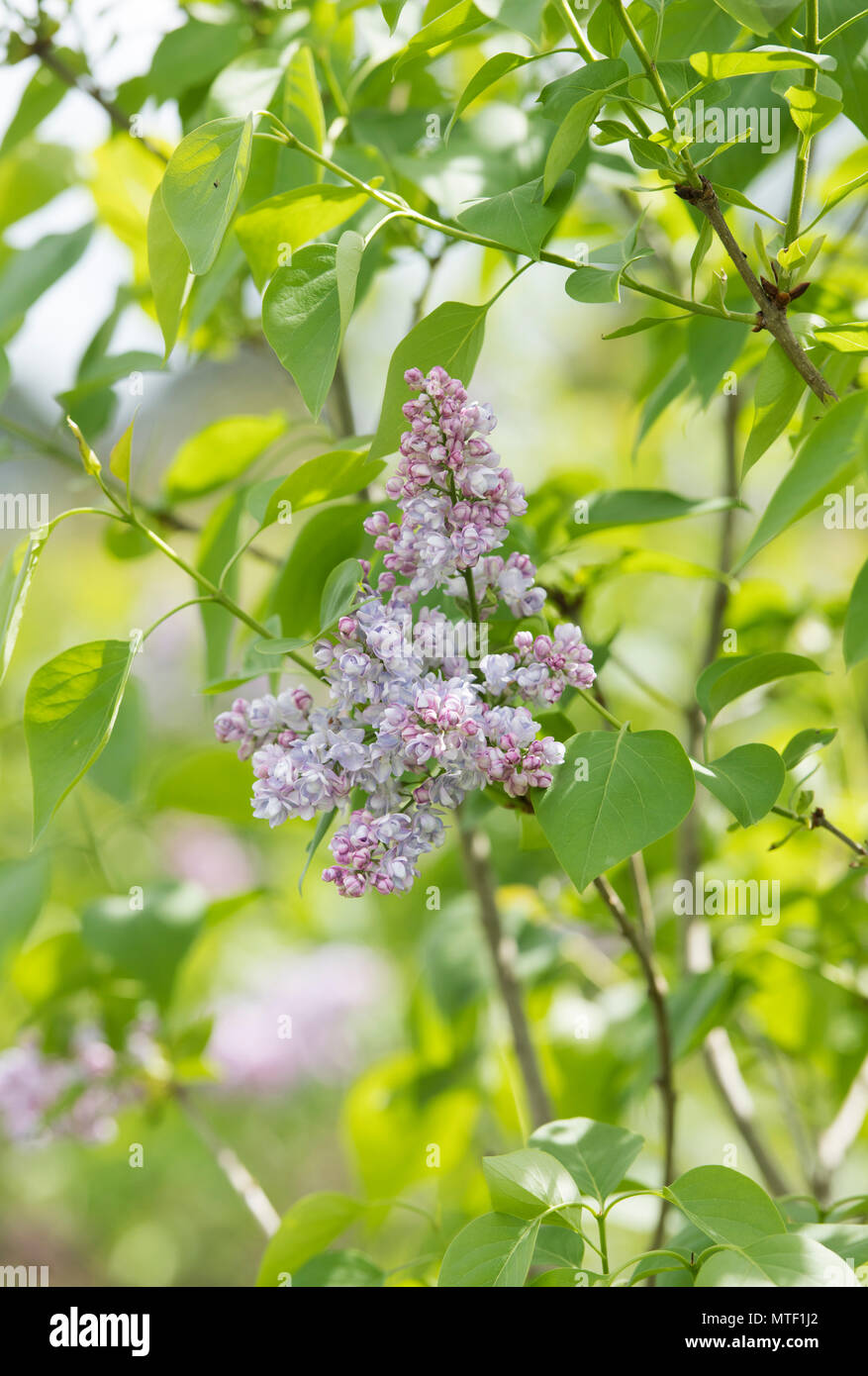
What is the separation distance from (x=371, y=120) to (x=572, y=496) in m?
0.22

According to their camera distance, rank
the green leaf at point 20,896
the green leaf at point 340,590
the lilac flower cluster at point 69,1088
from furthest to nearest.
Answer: the lilac flower cluster at point 69,1088 → the green leaf at point 20,896 → the green leaf at point 340,590

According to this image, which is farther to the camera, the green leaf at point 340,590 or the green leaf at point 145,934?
the green leaf at point 145,934

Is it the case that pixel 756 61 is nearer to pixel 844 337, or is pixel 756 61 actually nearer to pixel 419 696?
pixel 844 337

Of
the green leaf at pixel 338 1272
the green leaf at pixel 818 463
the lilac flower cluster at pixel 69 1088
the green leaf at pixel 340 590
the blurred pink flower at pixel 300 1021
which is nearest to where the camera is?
the green leaf at pixel 818 463

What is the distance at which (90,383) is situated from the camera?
1.97 ft

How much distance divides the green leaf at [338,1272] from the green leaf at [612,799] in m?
0.27

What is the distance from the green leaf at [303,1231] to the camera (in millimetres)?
521

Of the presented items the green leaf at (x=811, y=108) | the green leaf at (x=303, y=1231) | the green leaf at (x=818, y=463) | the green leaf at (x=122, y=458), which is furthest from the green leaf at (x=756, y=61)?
the green leaf at (x=303, y=1231)

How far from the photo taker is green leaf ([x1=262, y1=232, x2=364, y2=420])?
0.37 metres

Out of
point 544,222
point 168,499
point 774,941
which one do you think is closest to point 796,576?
point 774,941

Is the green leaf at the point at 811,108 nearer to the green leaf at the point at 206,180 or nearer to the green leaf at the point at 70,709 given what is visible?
the green leaf at the point at 206,180

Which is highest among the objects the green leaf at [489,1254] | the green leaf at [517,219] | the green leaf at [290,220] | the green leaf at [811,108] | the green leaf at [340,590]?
the green leaf at [290,220]

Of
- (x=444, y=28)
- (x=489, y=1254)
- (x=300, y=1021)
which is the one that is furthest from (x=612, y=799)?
(x=300, y=1021)
